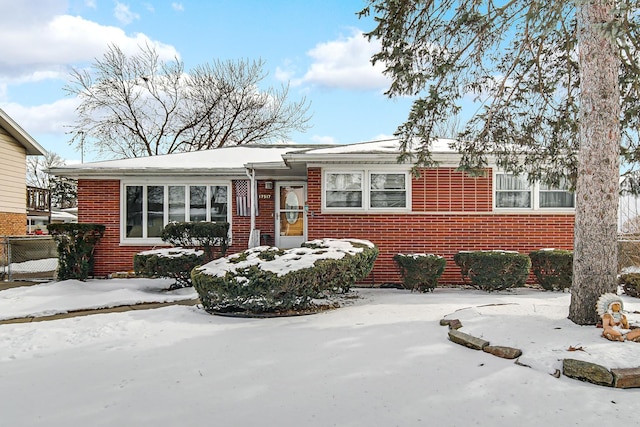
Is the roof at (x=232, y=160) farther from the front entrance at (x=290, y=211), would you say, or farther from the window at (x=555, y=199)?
the window at (x=555, y=199)

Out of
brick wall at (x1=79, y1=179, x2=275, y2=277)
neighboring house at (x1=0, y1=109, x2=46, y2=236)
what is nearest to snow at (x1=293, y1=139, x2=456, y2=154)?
brick wall at (x1=79, y1=179, x2=275, y2=277)

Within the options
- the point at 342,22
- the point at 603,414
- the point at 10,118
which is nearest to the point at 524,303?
the point at 603,414

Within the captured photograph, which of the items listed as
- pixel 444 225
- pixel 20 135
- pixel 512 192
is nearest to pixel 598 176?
pixel 444 225

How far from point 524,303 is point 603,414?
374 cm

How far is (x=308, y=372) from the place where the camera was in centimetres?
415

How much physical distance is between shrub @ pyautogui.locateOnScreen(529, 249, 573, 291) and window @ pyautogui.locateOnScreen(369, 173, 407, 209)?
125 inches

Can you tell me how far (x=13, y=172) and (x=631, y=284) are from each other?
20.1 m

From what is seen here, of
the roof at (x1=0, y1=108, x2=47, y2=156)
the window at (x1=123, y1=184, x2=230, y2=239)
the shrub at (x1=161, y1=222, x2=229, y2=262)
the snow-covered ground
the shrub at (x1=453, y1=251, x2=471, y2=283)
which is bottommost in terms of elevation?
the snow-covered ground

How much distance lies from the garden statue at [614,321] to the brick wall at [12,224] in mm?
18431

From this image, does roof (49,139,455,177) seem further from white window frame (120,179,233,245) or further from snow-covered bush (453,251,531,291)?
snow-covered bush (453,251,531,291)

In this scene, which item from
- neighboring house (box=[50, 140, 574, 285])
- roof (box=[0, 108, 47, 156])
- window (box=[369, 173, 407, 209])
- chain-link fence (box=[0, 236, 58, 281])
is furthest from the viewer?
roof (box=[0, 108, 47, 156])

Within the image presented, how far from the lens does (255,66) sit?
2759 cm

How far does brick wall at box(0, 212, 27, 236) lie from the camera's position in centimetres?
1584

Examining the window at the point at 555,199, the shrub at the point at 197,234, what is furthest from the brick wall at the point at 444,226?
the shrub at the point at 197,234
